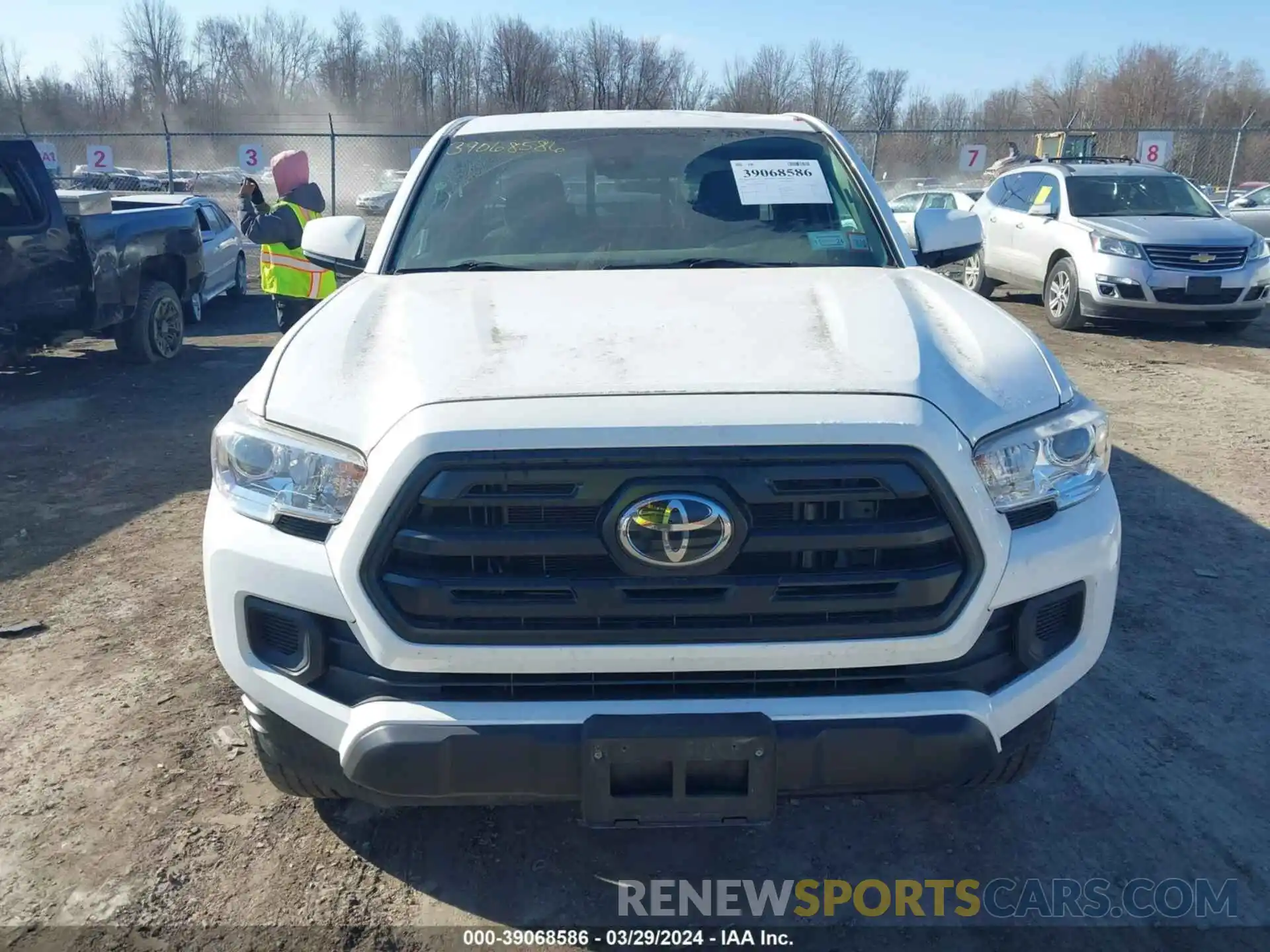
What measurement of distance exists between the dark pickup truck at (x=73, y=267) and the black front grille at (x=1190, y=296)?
9458 mm

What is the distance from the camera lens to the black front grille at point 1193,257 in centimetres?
986

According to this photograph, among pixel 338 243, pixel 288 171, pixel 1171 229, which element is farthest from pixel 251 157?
pixel 338 243

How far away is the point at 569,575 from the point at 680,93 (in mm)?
44588

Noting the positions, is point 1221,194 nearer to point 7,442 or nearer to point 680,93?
point 680,93

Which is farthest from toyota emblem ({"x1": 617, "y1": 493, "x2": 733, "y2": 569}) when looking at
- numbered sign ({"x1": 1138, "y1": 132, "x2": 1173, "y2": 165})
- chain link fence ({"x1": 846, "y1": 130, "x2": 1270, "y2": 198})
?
chain link fence ({"x1": 846, "y1": 130, "x2": 1270, "y2": 198})

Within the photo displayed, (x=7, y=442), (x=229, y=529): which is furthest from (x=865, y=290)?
(x=7, y=442)

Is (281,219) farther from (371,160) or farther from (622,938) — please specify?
(371,160)

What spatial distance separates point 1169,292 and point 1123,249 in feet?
1.99

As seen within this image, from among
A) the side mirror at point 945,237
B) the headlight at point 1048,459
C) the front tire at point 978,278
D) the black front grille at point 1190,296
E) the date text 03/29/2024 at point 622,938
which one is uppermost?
the side mirror at point 945,237

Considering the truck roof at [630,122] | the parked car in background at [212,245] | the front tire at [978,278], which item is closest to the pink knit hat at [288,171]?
the truck roof at [630,122]

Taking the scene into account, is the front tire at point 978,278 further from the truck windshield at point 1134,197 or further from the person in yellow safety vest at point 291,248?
the person in yellow safety vest at point 291,248

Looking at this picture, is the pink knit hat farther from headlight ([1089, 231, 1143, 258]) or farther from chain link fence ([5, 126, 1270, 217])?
chain link fence ([5, 126, 1270, 217])

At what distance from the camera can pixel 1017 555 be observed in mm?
2150

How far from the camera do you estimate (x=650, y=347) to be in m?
2.41
